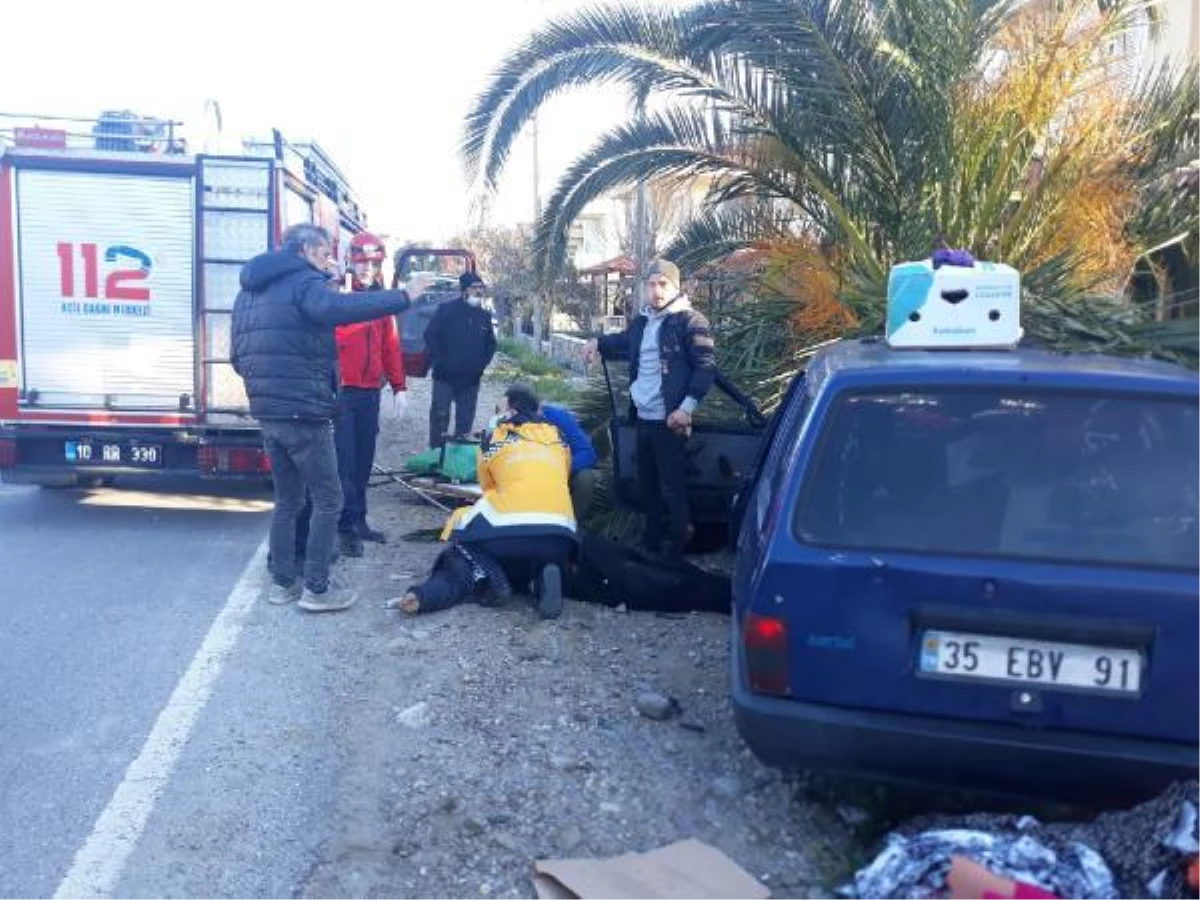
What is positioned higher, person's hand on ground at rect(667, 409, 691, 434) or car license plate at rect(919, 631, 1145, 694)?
person's hand on ground at rect(667, 409, 691, 434)

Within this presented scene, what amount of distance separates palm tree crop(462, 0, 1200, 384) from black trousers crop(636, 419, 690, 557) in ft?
4.74

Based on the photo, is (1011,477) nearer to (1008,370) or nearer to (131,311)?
(1008,370)

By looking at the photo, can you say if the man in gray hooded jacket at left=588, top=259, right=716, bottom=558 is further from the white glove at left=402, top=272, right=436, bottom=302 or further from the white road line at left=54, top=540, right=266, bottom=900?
the white road line at left=54, top=540, right=266, bottom=900

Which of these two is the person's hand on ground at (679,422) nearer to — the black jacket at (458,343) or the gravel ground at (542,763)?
the gravel ground at (542,763)

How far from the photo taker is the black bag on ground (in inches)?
261

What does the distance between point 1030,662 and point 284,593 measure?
4323 millimetres

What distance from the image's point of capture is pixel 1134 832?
340 centimetres

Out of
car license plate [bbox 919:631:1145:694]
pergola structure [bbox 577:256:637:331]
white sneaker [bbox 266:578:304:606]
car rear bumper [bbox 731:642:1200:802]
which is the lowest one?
white sneaker [bbox 266:578:304:606]

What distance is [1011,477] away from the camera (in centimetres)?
370

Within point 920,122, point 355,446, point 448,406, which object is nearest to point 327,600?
point 355,446

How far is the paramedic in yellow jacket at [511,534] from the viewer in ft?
21.0

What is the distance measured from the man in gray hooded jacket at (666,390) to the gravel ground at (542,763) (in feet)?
3.02

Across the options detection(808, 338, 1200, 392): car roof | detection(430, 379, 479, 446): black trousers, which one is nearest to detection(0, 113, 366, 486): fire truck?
detection(430, 379, 479, 446): black trousers

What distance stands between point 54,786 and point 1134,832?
3.48 m
